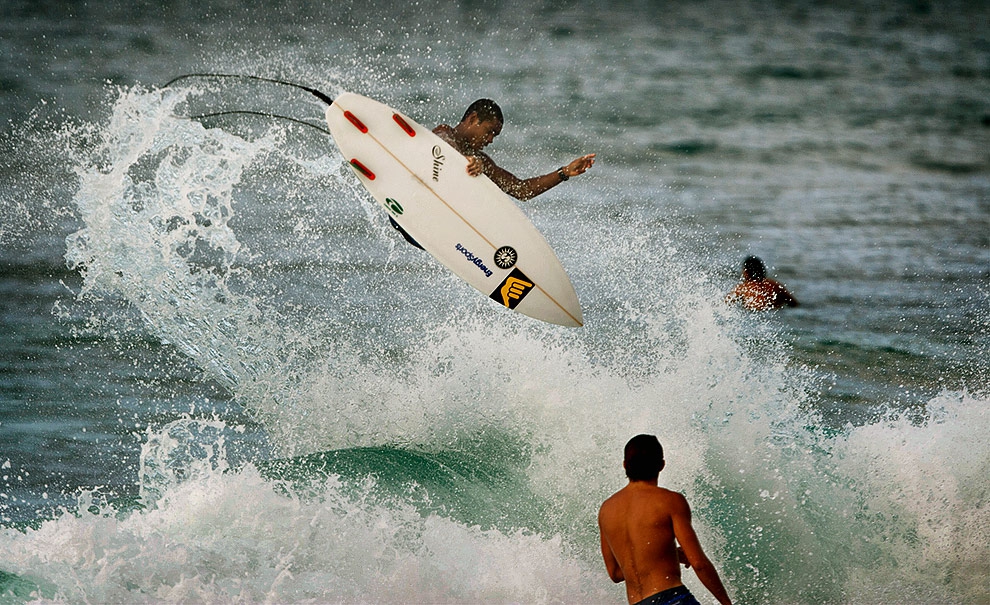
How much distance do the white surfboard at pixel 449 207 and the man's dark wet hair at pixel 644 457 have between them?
1.32 meters


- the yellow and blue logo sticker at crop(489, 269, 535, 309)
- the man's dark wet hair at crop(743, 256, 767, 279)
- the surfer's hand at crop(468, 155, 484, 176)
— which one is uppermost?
the surfer's hand at crop(468, 155, 484, 176)

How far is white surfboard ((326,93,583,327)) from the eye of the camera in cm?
327

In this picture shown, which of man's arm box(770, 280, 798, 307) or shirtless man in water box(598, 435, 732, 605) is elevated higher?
man's arm box(770, 280, 798, 307)

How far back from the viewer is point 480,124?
10.8ft

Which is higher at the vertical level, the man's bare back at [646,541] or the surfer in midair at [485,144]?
the surfer in midair at [485,144]

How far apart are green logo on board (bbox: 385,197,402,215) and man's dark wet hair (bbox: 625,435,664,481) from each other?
5.06ft

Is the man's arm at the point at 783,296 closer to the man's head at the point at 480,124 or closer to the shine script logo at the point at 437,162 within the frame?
the man's head at the point at 480,124

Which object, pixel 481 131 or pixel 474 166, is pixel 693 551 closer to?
pixel 474 166

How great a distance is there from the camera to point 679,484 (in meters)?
3.22

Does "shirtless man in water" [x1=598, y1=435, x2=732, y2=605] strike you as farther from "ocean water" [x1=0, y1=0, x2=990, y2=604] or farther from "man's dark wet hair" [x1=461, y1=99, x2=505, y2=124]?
"man's dark wet hair" [x1=461, y1=99, x2=505, y2=124]

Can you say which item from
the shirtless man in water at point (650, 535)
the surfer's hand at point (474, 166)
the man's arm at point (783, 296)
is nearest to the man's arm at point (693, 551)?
the shirtless man in water at point (650, 535)

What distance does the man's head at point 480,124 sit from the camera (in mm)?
3271

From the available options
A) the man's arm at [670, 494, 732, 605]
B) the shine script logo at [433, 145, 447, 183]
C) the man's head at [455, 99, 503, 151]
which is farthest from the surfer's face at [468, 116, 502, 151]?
the man's arm at [670, 494, 732, 605]

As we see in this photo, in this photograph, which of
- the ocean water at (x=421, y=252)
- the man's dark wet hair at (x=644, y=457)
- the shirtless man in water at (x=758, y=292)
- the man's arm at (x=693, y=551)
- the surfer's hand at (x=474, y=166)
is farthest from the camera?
the shirtless man in water at (x=758, y=292)
